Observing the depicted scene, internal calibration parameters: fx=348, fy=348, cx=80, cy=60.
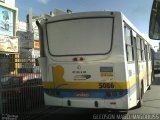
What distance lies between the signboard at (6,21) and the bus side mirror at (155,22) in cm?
2158

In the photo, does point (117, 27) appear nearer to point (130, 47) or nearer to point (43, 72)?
point (130, 47)

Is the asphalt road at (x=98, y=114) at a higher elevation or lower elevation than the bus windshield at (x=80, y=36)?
lower

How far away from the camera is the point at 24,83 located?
12.0m

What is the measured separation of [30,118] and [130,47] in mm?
3891

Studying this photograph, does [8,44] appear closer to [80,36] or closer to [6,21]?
[6,21]

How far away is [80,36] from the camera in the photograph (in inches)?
381

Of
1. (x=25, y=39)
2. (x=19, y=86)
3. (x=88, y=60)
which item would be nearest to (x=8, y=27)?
(x=25, y=39)

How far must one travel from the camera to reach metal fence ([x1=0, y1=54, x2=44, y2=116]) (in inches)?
430

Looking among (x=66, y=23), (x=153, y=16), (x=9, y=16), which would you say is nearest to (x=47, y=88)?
(x=66, y=23)

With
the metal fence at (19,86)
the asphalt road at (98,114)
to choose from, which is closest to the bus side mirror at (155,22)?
the asphalt road at (98,114)

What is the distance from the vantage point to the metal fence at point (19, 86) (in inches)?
430

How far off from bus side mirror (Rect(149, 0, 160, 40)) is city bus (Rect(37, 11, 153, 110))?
16.4 feet

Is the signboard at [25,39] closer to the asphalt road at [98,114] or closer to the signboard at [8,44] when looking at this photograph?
the signboard at [8,44]

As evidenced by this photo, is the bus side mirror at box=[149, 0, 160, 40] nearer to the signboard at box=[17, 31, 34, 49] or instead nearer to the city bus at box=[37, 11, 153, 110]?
the city bus at box=[37, 11, 153, 110]
